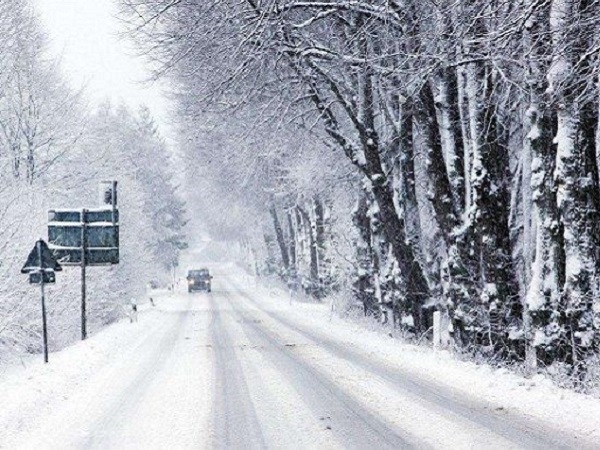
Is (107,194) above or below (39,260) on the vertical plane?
above

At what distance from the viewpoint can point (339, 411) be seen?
26.7 feet

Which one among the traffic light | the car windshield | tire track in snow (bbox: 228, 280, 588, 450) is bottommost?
the car windshield

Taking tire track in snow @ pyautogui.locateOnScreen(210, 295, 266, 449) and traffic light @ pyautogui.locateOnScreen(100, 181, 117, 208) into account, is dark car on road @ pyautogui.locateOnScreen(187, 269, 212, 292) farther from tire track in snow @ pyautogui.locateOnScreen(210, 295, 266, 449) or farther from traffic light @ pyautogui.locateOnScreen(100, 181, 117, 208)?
tire track in snow @ pyautogui.locateOnScreen(210, 295, 266, 449)

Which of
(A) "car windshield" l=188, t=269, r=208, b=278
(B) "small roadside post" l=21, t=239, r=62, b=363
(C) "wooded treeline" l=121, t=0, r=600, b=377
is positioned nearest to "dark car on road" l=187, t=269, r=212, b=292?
(A) "car windshield" l=188, t=269, r=208, b=278

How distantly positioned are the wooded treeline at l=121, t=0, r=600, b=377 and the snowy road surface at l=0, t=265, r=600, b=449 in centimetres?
160

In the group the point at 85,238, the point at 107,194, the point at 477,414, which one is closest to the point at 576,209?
the point at 477,414

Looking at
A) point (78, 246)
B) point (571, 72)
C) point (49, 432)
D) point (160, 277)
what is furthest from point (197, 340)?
point (160, 277)

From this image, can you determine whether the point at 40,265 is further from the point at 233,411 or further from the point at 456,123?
the point at 456,123

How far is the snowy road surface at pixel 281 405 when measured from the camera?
6.77 metres

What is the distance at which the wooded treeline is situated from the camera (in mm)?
9656

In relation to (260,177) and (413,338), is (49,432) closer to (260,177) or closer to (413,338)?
(413,338)

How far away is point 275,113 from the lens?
55.3ft

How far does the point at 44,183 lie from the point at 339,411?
25.7m

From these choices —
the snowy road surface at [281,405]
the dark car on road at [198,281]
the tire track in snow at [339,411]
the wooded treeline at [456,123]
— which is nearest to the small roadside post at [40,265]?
the snowy road surface at [281,405]
